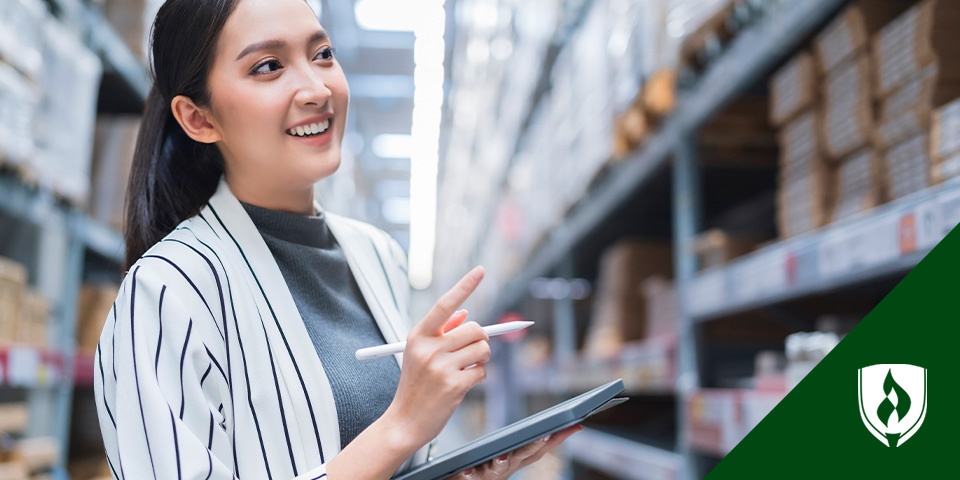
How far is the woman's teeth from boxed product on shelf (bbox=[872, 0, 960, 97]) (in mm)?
1121

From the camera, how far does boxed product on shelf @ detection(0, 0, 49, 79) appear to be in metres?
2.44

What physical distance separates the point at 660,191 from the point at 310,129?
2.87m

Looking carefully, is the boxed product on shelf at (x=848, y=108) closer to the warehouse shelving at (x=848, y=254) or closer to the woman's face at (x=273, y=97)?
the warehouse shelving at (x=848, y=254)

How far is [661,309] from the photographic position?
3.31m

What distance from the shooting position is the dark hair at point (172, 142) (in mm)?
1101

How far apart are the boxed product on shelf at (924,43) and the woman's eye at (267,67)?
1.17 m

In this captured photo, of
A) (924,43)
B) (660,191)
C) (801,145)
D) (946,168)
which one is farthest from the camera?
(660,191)

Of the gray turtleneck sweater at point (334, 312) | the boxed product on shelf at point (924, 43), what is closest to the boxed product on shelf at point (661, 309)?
the boxed product on shelf at point (924, 43)

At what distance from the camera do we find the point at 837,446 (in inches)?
35.4

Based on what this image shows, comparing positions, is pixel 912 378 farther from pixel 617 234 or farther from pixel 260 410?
pixel 617 234

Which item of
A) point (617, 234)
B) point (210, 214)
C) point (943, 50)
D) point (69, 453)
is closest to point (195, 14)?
point (210, 214)

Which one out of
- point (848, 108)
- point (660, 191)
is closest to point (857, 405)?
point (848, 108)

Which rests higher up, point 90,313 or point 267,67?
point 267,67

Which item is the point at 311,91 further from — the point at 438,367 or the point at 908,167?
the point at 908,167
